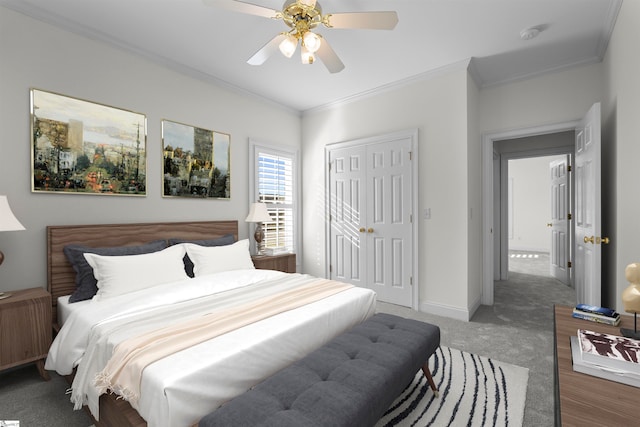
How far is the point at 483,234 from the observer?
3879 mm

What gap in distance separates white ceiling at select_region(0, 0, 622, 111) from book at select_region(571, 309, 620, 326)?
2.32 meters

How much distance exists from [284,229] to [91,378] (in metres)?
3.11

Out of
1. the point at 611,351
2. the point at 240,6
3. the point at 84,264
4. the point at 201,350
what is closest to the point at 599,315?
the point at 611,351

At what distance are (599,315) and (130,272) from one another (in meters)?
3.02

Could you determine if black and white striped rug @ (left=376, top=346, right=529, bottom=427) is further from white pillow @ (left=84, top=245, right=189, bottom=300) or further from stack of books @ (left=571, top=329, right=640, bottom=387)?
white pillow @ (left=84, top=245, right=189, bottom=300)

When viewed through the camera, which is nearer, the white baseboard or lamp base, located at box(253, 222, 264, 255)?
the white baseboard

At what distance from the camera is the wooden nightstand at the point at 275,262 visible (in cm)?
375

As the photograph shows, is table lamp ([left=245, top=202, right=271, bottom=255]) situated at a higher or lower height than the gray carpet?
higher

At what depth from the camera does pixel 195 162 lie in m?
3.45

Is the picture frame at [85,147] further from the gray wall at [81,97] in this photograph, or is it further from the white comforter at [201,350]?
the white comforter at [201,350]

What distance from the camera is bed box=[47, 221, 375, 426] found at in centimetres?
124

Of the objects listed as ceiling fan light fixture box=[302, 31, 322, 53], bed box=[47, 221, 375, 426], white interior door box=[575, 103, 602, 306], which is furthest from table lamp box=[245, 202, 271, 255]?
white interior door box=[575, 103, 602, 306]

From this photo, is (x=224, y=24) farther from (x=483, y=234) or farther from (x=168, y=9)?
(x=483, y=234)

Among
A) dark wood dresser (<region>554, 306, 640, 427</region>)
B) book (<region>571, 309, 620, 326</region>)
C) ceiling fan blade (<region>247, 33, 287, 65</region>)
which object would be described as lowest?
dark wood dresser (<region>554, 306, 640, 427</region>)
